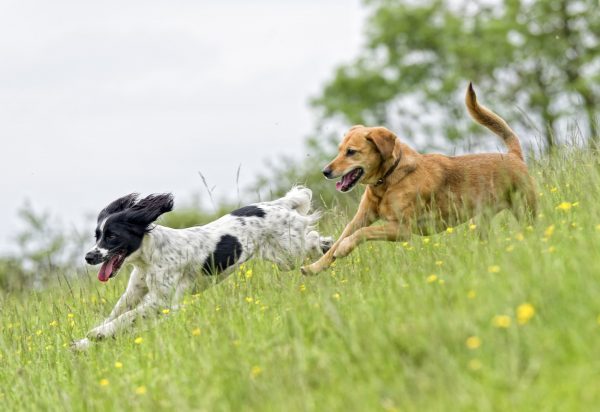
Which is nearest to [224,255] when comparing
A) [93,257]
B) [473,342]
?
[93,257]

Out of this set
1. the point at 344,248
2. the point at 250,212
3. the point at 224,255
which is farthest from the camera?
the point at 250,212

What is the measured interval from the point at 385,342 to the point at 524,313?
0.71m

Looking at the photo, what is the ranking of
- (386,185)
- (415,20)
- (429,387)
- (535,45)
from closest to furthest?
1. (429,387)
2. (386,185)
3. (535,45)
4. (415,20)

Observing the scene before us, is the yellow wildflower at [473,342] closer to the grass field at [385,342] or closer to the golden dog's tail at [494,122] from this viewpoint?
the grass field at [385,342]

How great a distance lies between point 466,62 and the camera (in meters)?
36.2

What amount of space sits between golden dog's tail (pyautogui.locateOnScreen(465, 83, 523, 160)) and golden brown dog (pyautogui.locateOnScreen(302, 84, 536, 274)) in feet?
0.04

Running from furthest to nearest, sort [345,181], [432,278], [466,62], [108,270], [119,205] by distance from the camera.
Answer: [466,62]
[119,205]
[345,181]
[108,270]
[432,278]

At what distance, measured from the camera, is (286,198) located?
888 centimetres

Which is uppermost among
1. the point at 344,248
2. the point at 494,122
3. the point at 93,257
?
the point at 494,122

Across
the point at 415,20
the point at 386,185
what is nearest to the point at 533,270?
the point at 386,185

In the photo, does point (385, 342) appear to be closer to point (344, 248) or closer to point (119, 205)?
point (344, 248)

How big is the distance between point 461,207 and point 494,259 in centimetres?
221

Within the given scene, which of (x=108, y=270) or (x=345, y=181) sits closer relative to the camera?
(x=108, y=270)

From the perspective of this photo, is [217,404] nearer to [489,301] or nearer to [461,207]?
[489,301]
